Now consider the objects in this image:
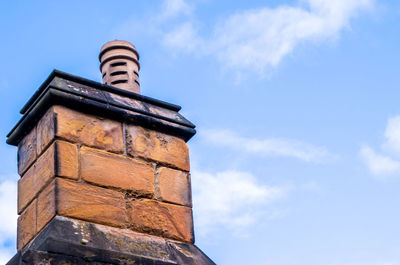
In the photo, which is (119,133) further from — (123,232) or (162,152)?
(123,232)

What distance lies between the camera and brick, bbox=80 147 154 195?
145 inches

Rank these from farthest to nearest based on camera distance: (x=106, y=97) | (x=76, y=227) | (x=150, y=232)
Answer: (x=106, y=97) < (x=150, y=232) < (x=76, y=227)

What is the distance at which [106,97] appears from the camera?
4016mm

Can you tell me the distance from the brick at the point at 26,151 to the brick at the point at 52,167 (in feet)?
0.27

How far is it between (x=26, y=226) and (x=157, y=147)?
0.85 metres

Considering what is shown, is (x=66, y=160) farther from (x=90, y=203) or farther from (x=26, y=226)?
(x=26, y=226)

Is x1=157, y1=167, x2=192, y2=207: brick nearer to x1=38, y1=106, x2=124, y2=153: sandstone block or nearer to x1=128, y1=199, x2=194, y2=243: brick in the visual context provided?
x1=128, y1=199, x2=194, y2=243: brick

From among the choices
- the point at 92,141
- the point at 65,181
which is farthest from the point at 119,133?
the point at 65,181

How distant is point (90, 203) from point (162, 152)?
634 millimetres

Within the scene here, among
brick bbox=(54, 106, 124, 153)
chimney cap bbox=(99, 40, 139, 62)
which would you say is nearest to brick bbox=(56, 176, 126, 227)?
brick bbox=(54, 106, 124, 153)

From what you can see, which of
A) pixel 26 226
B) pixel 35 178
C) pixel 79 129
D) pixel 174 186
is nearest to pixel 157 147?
pixel 174 186

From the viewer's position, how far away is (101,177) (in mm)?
3711

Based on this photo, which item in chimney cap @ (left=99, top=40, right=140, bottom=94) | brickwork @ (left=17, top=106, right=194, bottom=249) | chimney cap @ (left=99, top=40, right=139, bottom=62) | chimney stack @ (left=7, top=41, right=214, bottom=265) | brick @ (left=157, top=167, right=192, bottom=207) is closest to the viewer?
chimney stack @ (left=7, top=41, right=214, bottom=265)

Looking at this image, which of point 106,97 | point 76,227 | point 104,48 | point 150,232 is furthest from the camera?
point 104,48
